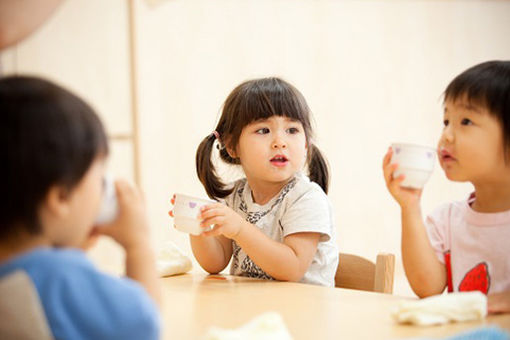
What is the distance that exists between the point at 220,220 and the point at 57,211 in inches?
27.8

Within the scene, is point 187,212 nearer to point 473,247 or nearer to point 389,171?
point 389,171

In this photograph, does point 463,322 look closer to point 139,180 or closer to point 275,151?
point 275,151

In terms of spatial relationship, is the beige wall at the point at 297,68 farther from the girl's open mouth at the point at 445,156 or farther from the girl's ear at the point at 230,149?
the girl's open mouth at the point at 445,156

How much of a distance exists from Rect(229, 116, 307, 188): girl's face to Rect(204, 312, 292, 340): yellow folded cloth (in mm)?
786

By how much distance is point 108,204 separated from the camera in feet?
2.70

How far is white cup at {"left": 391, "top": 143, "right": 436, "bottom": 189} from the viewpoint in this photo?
3.68ft

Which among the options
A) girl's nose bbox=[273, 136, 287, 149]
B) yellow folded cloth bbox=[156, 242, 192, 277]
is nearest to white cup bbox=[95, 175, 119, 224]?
yellow folded cloth bbox=[156, 242, 192, 277]

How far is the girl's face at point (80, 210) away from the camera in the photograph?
72cm

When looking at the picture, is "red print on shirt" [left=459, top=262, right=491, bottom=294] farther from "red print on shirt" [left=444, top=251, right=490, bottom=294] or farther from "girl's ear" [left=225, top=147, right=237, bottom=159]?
"girl's ear" [left=225, top=147, right=237, bottom=159]

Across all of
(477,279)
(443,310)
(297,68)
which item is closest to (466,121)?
(477,279)

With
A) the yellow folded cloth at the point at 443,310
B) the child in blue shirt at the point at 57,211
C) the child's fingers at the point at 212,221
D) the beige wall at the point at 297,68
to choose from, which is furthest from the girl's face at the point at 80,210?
the beige wall at the point at 297,68

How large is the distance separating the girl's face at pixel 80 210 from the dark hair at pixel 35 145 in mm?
15

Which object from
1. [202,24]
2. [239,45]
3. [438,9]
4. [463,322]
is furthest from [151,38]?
[463,322]

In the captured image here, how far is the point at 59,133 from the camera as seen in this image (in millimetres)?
693
